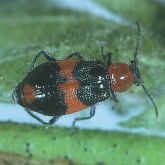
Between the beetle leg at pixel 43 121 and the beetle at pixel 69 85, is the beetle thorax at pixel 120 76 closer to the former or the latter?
the beetle at pixel 69 85

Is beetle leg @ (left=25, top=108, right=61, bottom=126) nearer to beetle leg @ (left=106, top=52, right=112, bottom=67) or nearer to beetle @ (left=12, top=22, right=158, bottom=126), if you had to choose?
beetle @ (left=12, top=22, right=158, bottom=126)

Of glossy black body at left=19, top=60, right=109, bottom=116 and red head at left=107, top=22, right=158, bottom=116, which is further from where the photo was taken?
red head at left=107, top=22, right=158, bottom=116

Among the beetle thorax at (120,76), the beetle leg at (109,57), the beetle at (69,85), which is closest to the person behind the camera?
the beetle at (69,85)

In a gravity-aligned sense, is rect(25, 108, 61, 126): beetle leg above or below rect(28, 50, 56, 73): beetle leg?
below

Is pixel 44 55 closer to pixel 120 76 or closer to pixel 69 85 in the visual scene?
pixel 69 85

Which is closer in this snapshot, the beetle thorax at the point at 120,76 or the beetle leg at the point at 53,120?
the beetle leg at the point at 53,120

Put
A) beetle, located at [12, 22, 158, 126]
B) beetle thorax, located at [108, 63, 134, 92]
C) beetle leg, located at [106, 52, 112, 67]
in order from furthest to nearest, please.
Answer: beetle thorax, located at [108, 63, 134, 92]
beetle leg, located at [106, 52, 112, 67]
beetle, located at [12, 22, 158, 126]

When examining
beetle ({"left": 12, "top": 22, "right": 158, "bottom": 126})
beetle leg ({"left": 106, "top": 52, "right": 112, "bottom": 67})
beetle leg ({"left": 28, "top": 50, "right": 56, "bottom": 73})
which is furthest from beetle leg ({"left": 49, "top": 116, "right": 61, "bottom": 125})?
beetle leg ({"left": 106, "top": 52, "right": 112, "bottom": 67})

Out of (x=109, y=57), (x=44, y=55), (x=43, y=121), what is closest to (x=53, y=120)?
(x=43, y=121)

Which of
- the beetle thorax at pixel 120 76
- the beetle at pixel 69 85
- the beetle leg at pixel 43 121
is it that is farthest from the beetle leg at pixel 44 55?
the beetle thorax at pixel 120 76
